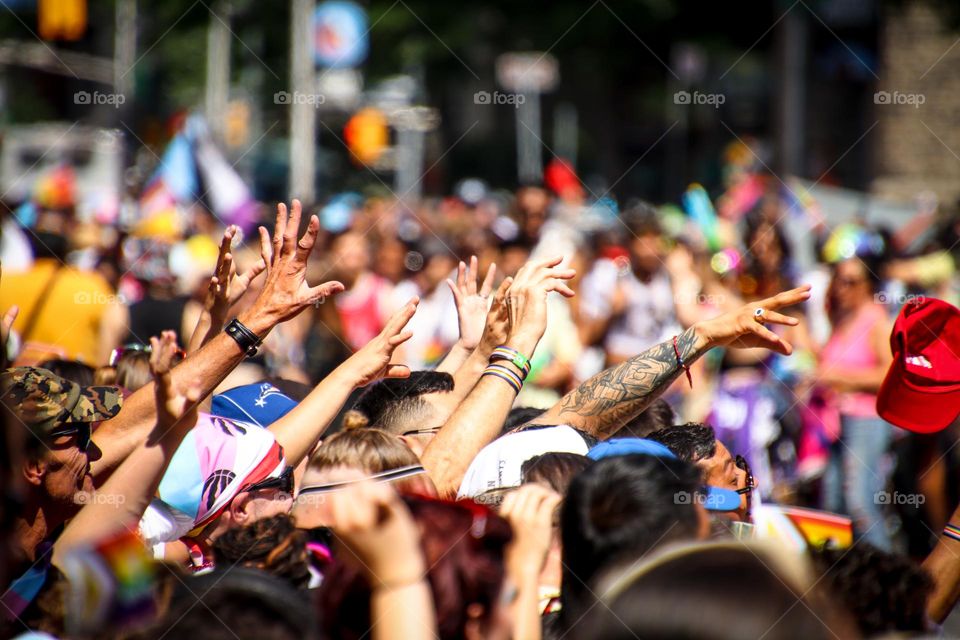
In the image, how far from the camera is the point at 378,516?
69.5 inches

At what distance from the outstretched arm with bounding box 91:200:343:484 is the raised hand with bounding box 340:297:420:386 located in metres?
0.17

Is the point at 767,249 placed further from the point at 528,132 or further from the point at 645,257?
the point at 528,132

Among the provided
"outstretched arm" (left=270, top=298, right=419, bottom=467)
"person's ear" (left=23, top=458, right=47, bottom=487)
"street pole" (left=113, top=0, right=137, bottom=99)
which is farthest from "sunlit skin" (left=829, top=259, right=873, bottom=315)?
"street pole" (left=113, top=0, right=137, bottom=99)

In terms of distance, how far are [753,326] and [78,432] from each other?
1737 mm

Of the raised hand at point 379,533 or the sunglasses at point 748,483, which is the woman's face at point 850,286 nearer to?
the sunglasses at point 748,483

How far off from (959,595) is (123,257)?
7.19m

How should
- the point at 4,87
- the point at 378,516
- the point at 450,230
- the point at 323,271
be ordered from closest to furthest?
1. the point at 378,516
2. the point at 323,271
3. the point at 450,230
4. the point at 4,87

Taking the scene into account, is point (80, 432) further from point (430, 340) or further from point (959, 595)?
point (430, 340)

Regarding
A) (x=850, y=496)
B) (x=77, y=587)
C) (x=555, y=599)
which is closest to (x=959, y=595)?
(x=555, y=599)

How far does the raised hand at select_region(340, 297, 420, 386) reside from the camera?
297 centimetres

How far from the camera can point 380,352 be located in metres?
2.98

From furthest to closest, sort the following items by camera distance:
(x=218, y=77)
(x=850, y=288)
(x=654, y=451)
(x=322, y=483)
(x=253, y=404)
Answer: (x=218, y=77)
(x=850, y=288)
(x=253, y=404)
(x=654, y=451)
(x=322, y=483)

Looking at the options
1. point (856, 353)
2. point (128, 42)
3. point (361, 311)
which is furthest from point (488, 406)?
point (128, 42)

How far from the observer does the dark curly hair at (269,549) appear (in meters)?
2.65
